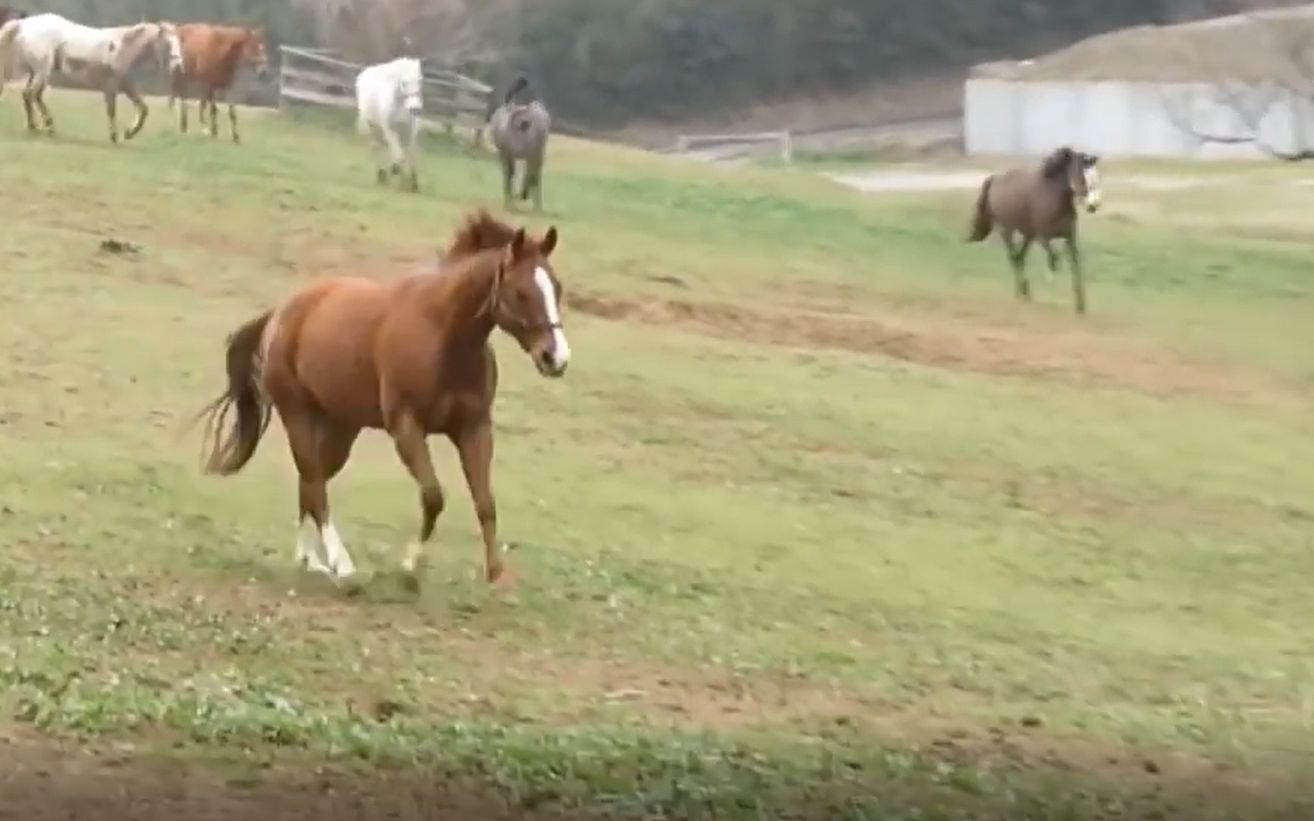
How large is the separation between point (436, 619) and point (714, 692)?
126cm

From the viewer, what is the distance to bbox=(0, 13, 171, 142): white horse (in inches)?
1102

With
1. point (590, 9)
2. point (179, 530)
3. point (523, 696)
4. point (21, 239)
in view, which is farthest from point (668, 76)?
point (523, 696)

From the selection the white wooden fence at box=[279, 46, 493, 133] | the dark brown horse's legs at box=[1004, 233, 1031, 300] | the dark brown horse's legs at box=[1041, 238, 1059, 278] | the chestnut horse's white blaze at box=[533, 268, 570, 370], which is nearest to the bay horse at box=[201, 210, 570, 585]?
the chestnut horse's white blaze at box=[533, 268, 570, 370]

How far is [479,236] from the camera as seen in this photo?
1091cm

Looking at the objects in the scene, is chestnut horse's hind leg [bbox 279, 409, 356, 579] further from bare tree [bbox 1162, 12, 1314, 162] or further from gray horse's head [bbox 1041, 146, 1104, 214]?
bare tree [bbox 1162, 12, 1314, 162]

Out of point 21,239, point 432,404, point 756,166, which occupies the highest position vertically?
point 432,404

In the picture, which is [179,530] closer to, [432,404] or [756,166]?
[432,404]

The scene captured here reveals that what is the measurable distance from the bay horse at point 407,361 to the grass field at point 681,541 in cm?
46

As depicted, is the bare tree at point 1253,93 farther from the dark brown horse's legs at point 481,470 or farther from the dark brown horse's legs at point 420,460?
the dark brown horse's legs at point 420,460

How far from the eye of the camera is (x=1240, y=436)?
18.6 metres

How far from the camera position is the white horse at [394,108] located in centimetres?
2741

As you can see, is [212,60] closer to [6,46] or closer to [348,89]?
[6,46]

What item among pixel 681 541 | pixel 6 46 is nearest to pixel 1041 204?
pixel 6 46

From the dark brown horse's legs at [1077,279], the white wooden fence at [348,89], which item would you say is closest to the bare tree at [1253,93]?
the white wooden fence at [348,89]
